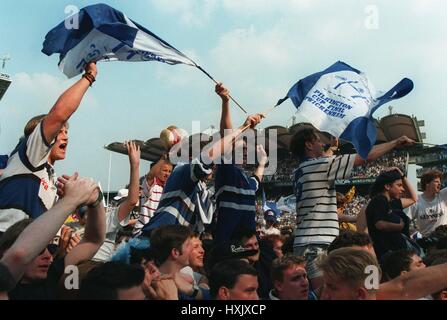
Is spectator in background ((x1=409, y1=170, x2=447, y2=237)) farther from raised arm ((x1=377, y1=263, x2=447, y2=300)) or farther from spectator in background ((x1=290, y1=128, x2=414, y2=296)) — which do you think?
raised arm ((x1=377, y1=263, x2=447, y2=300))

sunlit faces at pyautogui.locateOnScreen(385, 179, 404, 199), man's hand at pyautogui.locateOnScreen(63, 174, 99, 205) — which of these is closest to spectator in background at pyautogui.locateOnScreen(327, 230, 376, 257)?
sunlit faces at pyautogui.locateOnScreen(385, 179, 404, 199)

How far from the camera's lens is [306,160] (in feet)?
16.3

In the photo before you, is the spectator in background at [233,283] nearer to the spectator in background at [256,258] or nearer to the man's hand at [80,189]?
the spectator in background at [256,258]

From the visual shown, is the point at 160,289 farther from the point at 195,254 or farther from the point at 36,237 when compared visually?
the point at 195,254

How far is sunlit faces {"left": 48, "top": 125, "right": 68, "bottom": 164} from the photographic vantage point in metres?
3.77

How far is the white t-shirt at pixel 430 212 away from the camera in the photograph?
7000mm

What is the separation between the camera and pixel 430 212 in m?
7.08

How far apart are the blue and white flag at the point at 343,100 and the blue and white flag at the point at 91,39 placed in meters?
2.01

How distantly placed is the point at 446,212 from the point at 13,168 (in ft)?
18.2

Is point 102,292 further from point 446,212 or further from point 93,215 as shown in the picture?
point 446,212

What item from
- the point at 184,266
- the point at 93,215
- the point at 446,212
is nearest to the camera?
the point at 93,215

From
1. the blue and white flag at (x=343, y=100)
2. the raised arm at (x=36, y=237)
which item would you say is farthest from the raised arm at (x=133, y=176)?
the raised arm at (x=36, y=237)

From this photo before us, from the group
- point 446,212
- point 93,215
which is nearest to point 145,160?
point 446,212
